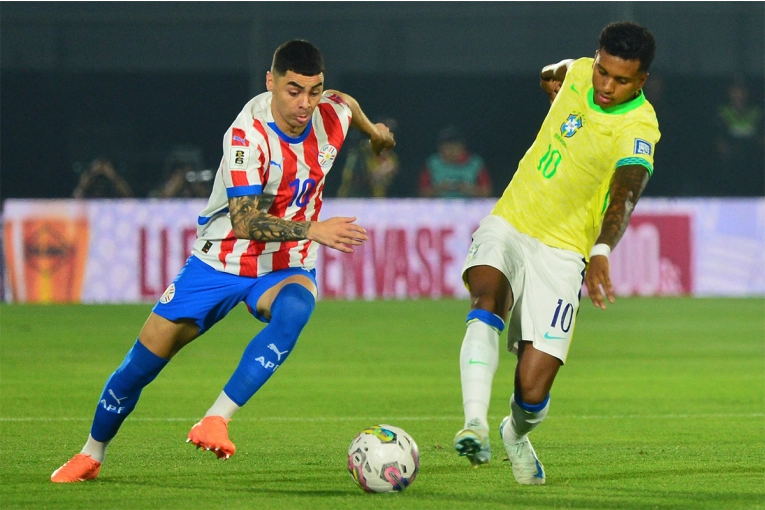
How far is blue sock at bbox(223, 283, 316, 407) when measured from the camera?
5699mm

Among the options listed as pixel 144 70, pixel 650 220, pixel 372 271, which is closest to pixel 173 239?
pixel 372 271

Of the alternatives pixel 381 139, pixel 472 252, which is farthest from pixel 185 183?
pixel 472 252

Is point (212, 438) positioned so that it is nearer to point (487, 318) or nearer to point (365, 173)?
point (487, 318)

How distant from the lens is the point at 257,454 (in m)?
6.72

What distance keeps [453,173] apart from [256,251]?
12.7 meters

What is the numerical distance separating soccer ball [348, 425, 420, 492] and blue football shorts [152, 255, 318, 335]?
2.79ft

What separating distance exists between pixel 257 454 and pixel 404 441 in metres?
1.36

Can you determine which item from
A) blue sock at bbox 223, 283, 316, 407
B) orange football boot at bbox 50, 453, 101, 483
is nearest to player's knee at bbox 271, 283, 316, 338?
blue sock at bbox 223, 283, 316, 407

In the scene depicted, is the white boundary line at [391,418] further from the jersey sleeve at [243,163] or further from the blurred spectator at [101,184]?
the blurred spectator at [101,184]

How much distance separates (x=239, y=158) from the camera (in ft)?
19.1

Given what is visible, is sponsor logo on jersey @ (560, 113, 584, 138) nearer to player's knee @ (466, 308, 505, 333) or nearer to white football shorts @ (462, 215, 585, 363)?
white football shorts @ (462, 215, 585, 363)

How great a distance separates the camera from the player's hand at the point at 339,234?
5.44 m

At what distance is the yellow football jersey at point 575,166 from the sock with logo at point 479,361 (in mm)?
561

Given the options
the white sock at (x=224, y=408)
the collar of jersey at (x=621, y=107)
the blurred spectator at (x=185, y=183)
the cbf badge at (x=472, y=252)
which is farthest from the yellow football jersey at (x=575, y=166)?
the blurred spectator at (x=185, y=183)
